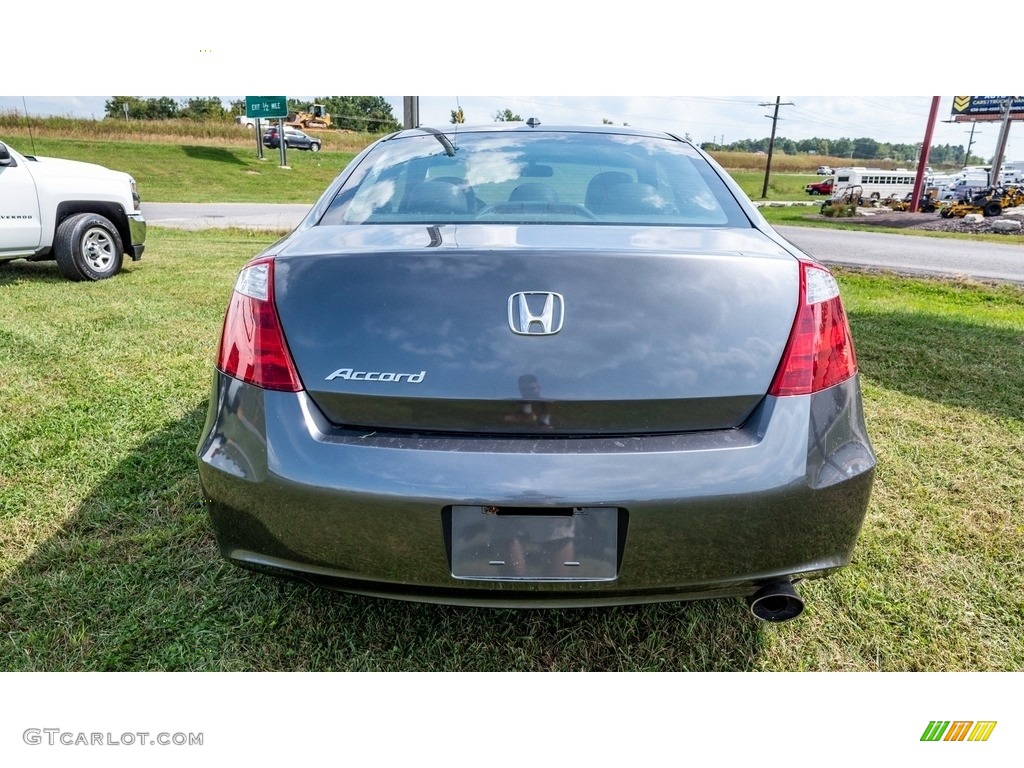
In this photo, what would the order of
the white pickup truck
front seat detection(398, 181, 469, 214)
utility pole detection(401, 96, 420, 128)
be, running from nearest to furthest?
front seat detection(398, 181, 469, 214) < the white pickup truck < utility pole detection(401, 96, 420, 128)

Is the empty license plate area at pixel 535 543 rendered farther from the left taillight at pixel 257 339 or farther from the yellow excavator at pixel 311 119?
the yellow excavator at pixel 311 119

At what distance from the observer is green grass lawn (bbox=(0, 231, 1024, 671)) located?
74.7 inches

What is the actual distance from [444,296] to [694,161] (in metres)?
1.33

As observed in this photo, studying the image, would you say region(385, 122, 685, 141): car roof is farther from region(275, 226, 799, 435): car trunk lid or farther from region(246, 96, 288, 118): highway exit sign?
region(246, 96, 288, 118): highway exit sign

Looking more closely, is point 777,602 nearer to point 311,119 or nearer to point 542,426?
point 542,426

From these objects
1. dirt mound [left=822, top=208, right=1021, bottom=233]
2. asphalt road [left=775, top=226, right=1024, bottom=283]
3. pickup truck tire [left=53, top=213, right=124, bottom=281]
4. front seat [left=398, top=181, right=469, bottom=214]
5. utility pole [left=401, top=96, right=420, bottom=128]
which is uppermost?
utility pole [left=401, top=96, right=420, bottom=128]

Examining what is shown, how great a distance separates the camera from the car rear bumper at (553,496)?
142cm

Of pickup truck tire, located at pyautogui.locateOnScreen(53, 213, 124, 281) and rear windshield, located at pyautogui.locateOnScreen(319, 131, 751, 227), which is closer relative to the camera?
rear windshield, located at pyautogui.locateOnScreen(319, 131, 751, 227)

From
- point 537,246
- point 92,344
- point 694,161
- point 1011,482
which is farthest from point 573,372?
point 92,344

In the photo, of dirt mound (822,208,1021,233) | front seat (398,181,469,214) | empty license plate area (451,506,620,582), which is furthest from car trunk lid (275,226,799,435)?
dirt mound (822,208,1021,233)

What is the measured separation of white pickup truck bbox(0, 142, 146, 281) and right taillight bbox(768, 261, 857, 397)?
699 centimetres

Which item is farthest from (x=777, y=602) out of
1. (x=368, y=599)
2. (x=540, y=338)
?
(x=368, y=599)

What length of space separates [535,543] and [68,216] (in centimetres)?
761

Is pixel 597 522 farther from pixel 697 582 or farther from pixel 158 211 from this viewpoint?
pixel 158 211
